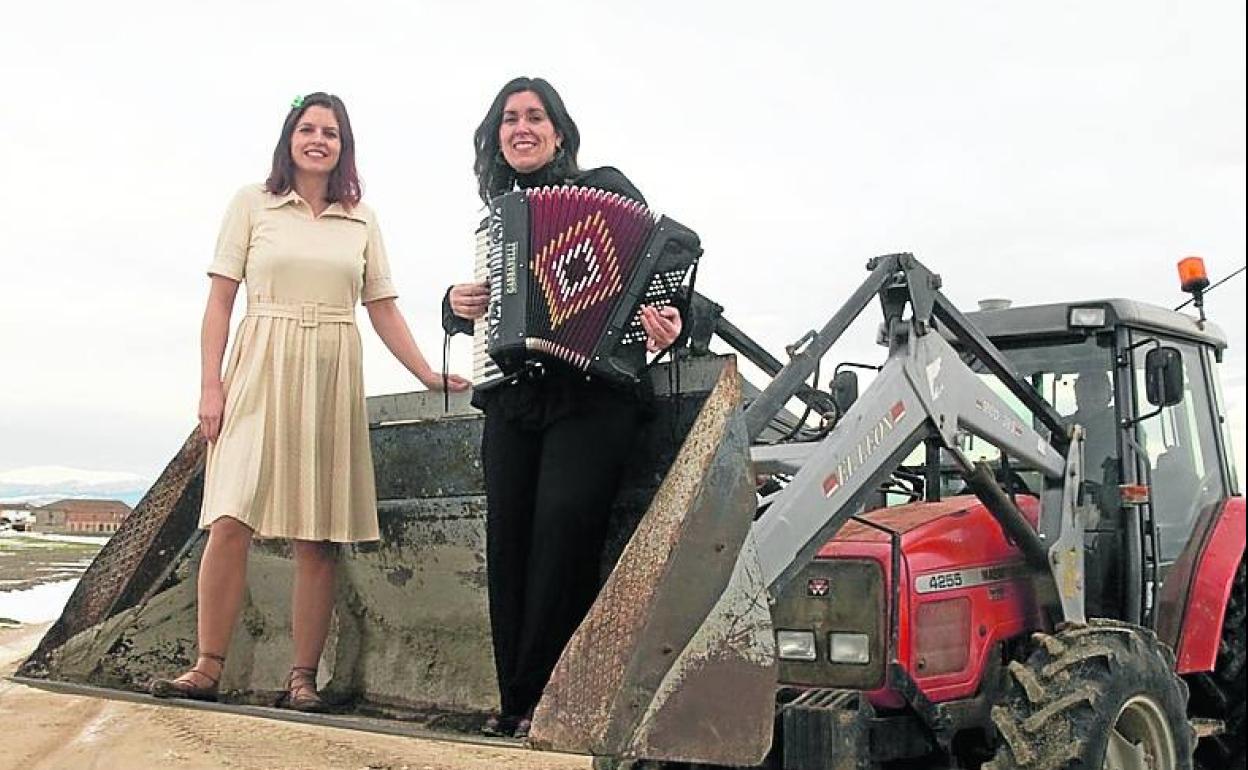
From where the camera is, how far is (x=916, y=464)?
5.05 m

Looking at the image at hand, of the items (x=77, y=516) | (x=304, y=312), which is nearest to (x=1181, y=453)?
(x=304, y=312)

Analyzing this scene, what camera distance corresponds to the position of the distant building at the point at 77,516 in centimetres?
491

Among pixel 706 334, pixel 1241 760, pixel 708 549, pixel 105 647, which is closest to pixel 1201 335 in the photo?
pixel 1241 760

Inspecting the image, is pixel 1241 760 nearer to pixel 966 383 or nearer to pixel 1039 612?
pixel 1039 612

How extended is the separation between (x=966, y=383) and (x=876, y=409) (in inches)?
20.7

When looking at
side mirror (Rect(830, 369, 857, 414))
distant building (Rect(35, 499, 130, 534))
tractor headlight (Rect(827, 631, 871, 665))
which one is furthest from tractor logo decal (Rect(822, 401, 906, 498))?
distant building (Rect(35, 499, 130, 534))

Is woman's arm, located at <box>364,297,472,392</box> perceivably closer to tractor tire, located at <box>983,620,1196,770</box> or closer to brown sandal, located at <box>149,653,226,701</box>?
brown sandal, located at <box>149,653,226,701</box>

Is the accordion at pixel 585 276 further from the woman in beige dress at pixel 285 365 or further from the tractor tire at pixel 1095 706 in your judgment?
the tractor tire at pixel 1095 706

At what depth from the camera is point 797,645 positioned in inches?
171

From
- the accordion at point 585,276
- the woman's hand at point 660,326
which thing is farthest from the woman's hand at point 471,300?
the woman's hand at point 660,326

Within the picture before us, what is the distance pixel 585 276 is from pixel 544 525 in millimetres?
628

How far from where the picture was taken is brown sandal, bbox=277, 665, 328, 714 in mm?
4086

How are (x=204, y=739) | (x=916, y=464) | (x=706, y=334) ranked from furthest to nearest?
1. (x=204, y=739)
2. (x=916, y=464)
3. (x=706, y=334)

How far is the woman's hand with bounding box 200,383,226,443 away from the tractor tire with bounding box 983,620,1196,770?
2.49 metres
